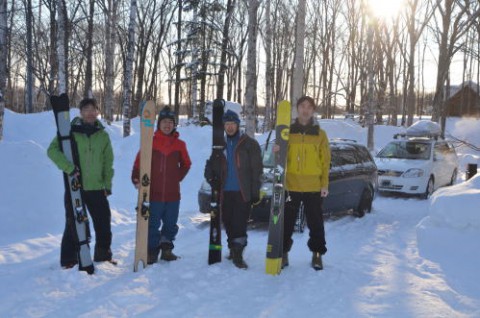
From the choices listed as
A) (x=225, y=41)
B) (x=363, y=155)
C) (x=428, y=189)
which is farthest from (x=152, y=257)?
(x=225, y=41)

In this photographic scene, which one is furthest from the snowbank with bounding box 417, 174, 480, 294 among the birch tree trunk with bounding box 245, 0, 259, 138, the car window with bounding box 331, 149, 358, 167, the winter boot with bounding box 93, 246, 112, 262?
the birch tree trunk with bounding box 245, 0, 259, 138

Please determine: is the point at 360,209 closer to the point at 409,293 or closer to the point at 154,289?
the point at 409,293

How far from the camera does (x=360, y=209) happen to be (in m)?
9.05

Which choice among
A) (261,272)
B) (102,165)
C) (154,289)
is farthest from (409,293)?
(102,165)

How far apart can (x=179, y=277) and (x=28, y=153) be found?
16.2 ft

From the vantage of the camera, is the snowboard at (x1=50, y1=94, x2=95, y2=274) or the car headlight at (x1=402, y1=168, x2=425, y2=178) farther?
the car headlight at (x1=402, y1=168, x2=425, y2=178)

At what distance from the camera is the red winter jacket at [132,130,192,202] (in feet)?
16.6

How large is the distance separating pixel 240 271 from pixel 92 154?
85.2 inches

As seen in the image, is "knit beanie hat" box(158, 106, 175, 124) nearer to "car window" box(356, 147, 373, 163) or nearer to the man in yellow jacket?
the man in yellow jacket

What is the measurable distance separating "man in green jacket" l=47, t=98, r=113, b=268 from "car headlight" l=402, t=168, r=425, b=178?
876cm

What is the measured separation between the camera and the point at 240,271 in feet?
16.3

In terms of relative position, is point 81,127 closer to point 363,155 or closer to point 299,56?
point 363,155

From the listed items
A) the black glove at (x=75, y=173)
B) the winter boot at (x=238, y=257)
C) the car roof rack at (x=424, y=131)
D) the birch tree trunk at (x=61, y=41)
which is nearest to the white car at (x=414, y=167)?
the car roof rack at (x=424, y=131)

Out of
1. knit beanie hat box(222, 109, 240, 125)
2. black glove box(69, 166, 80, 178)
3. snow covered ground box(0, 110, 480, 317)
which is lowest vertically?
snow covered ground box(0, 110, 480, 317)
